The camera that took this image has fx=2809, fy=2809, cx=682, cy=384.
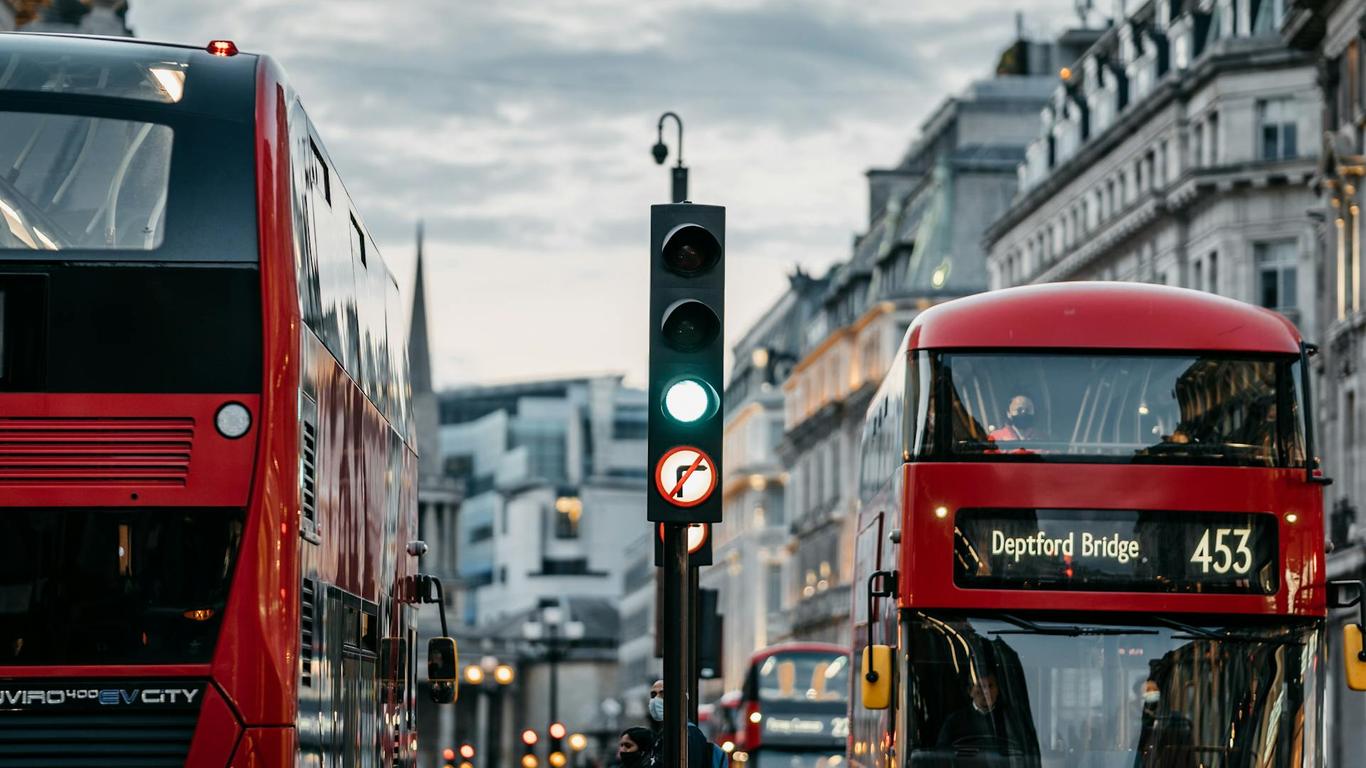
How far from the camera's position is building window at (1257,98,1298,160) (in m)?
63.7

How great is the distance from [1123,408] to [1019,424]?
28.2 inches

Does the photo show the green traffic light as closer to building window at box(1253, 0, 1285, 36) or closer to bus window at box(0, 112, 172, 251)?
bus window at box(0, 112, 172, 251)

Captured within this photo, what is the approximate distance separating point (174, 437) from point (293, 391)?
60 centimetres

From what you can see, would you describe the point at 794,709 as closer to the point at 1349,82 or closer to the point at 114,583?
the point at 1349,82

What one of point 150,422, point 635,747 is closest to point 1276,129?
point 635,747

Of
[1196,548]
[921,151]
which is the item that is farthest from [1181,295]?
[921,151]

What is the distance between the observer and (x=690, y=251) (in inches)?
555

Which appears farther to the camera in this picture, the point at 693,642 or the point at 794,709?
the point at 794,709

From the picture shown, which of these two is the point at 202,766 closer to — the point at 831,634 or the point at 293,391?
the point at 293,391

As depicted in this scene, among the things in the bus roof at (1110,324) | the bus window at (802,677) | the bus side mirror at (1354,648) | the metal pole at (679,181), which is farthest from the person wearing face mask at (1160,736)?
the bus window at (802,677)

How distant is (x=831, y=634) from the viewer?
337ft

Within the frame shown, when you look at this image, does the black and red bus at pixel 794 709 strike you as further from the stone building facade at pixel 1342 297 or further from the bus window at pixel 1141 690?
the bus window at pixel 1141 690

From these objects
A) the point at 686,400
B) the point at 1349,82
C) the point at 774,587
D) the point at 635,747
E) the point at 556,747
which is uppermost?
the point at 1349,82

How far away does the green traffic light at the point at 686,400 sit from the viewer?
13836 mm
